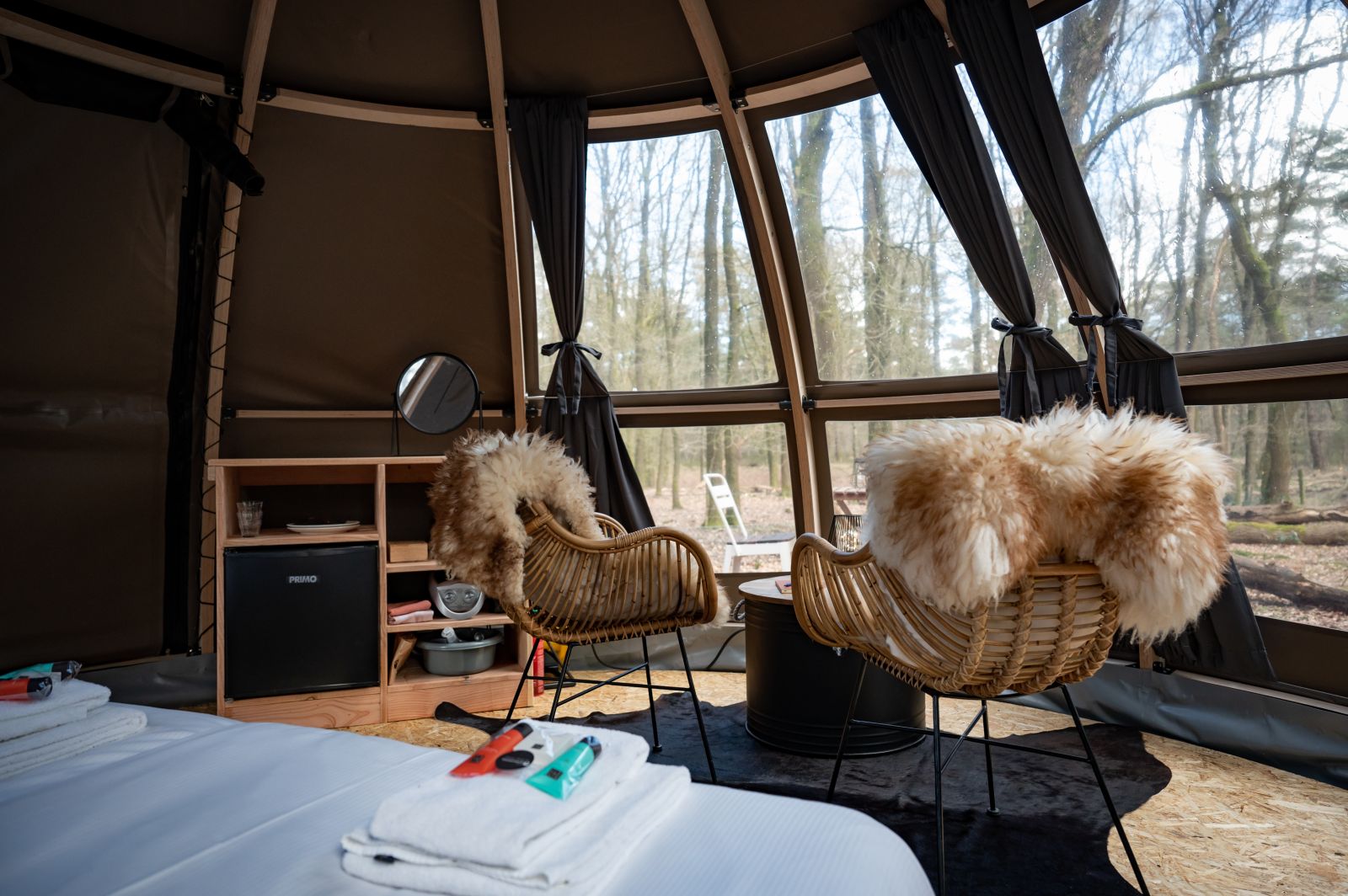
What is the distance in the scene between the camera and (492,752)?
1.15m

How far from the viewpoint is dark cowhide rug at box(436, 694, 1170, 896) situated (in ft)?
7.23

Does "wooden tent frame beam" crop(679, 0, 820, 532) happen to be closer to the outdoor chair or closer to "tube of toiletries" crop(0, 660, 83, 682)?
the outdoor chair

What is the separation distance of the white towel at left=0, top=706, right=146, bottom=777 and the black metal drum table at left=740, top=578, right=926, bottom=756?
213 centimetres

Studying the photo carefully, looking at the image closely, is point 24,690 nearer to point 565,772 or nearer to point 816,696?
point 565,772

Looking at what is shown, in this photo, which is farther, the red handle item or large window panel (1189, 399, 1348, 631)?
large window panel (1189, 399, 1348, 631)

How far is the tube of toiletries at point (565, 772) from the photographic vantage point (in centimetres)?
104

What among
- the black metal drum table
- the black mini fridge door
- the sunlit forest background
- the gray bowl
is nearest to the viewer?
the sunlit forest background

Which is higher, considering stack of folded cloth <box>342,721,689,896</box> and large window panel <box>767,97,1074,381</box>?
large window panel <box>767,97,1074,381</box>

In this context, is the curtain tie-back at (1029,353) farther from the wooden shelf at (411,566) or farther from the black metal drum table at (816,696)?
the wooden shelf at (411,566)

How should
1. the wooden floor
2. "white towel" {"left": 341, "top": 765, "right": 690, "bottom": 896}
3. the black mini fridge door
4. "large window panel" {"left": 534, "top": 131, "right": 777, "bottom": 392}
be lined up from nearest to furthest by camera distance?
"white towel" {"left": 341, "top": 765, "right": 690, "bottom": 896} < the wooden floor < the black mini fridge door < "large window panel" {"left": 534, "top": 131, "right": 777, "bottom": 392}

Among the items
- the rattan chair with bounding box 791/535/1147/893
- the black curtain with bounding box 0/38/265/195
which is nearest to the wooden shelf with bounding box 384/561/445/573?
the black curtain with bounding box 0/38/265/195

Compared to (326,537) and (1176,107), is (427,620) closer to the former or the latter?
(326,537)

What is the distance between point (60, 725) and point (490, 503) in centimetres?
141

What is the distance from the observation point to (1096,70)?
342 cm
